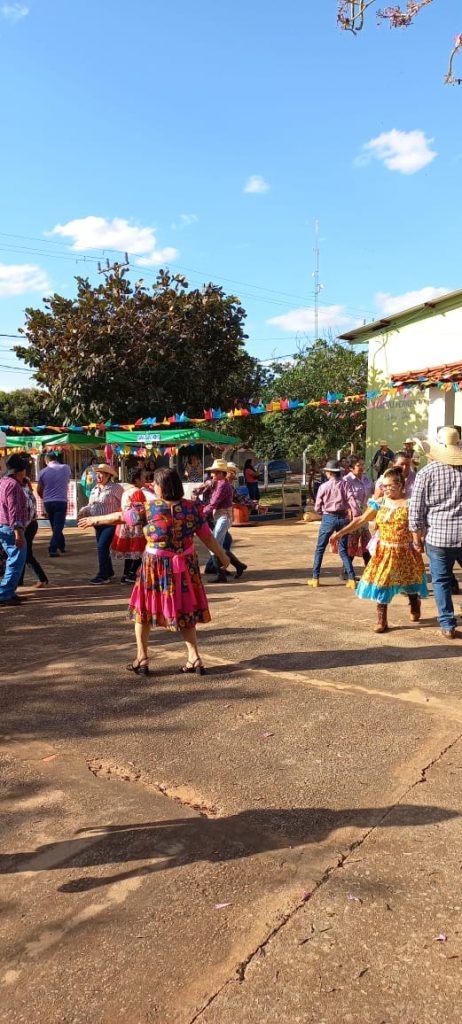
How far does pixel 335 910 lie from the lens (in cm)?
251

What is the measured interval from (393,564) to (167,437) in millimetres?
12585

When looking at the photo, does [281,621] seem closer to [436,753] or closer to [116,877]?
[436,753]

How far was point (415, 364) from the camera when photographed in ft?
57.2

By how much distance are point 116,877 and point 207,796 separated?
732 mm

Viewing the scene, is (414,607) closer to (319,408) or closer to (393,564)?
(393,564)

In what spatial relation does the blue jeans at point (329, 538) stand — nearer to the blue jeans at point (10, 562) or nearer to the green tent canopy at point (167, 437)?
the blue jeans at point (10, 562)

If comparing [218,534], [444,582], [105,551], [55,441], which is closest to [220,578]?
[218,534]

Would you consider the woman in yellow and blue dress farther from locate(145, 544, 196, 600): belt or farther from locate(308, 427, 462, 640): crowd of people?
locate(145, 544, 196, 600): belt

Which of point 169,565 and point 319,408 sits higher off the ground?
point 319,408

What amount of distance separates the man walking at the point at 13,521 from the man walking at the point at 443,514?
4.22 meters

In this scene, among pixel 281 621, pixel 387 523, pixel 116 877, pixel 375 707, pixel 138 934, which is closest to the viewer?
pixel 138 934

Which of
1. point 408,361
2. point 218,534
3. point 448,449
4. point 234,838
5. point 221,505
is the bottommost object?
point 234,838

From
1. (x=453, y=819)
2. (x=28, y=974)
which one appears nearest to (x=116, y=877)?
(x=28, y=974)

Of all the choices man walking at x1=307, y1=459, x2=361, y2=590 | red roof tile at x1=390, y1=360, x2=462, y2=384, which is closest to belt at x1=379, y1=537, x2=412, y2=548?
man walking at x1=307, y1=459, x2=361, y2=590
